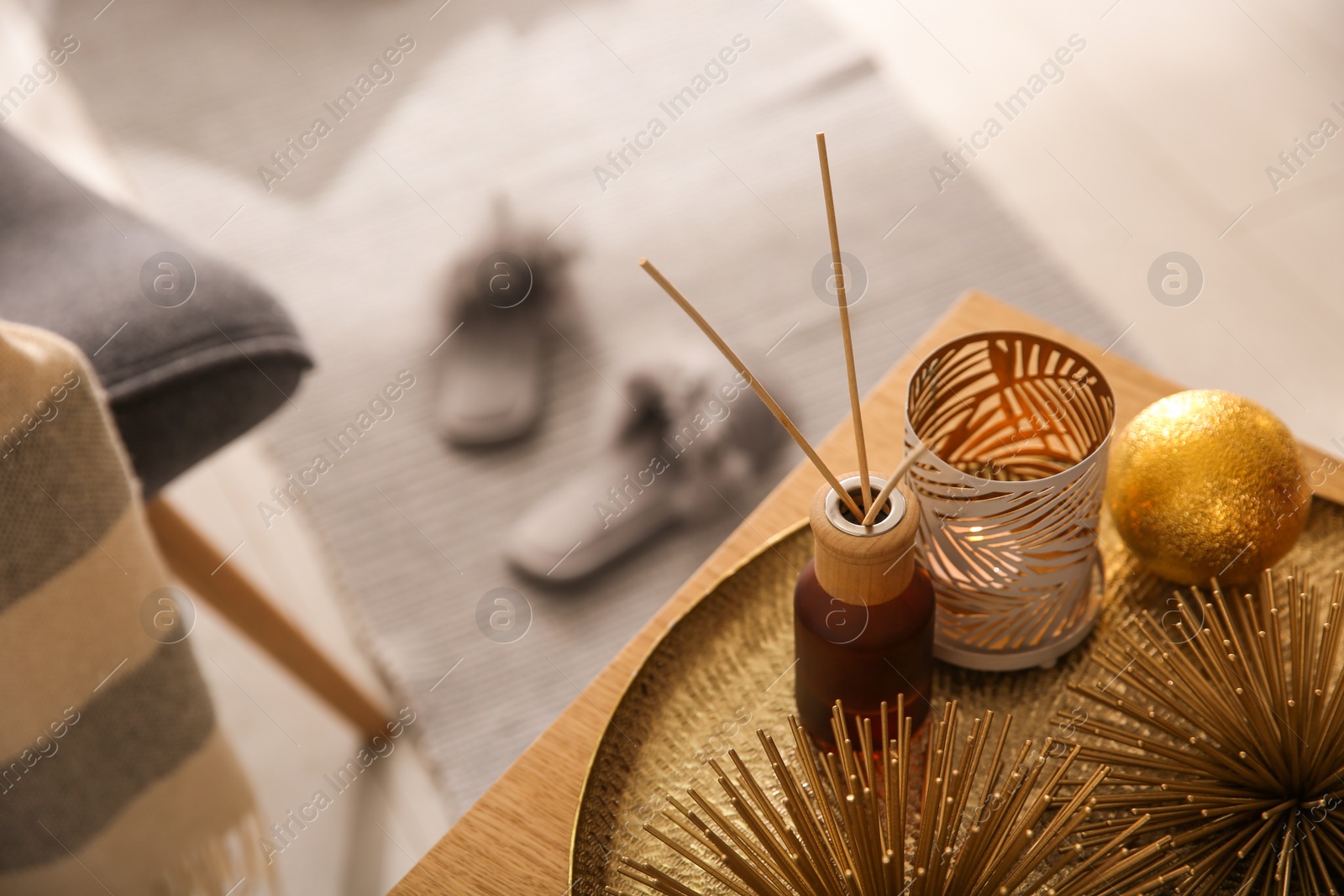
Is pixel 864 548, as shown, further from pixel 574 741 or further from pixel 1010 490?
pixel 574 741

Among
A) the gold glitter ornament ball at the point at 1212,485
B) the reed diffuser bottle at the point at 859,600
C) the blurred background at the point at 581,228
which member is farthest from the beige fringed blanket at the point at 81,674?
the gold glitter ornament ball at the point at 1212,485

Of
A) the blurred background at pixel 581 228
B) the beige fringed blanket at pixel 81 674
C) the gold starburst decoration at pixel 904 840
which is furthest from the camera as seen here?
the blurred background at pixel 581 228

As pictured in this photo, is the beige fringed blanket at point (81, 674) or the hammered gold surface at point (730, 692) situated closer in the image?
the hammered gold surface at point (730, 692)

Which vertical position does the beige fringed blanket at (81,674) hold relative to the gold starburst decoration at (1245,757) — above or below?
above

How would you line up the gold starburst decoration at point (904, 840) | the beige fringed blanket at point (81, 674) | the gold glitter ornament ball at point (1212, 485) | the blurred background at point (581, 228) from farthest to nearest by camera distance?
the blurred background at point (581, 228) → the beige fringed blanket at point (81, 674) → the gold glitter ornament ball at point (1212, 485) → the gold starburst decoration at point (904, 840)

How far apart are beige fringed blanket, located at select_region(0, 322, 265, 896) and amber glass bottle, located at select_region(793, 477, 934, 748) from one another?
0.50 meters

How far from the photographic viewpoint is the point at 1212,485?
23.2 inches

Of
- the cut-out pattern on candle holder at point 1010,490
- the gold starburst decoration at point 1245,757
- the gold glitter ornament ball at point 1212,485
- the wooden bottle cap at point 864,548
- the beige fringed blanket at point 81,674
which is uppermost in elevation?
the beige fringed blanket at point 81,674

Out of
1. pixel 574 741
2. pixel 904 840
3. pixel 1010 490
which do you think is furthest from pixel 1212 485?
pixel 574 741

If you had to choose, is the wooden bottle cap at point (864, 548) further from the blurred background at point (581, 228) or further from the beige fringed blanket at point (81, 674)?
the blurred background at point (581, 228)

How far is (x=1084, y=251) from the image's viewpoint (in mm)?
1531

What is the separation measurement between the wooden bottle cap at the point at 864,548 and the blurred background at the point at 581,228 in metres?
0.72

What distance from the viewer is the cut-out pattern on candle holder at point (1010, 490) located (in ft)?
1.79

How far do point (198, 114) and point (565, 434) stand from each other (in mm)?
1067
